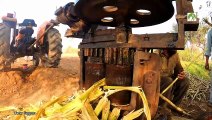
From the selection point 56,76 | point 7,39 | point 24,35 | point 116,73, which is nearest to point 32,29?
point 24,35

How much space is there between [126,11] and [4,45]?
541 cm

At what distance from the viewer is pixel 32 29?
28.3 feet

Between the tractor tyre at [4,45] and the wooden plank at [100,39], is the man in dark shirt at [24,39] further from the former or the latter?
the wooden plank at [100,39]

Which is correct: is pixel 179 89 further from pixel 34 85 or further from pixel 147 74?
pixel 34 85

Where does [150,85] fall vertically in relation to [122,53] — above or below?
below

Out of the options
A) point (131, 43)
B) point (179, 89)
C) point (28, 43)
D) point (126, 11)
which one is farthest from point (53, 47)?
point (131, 43)

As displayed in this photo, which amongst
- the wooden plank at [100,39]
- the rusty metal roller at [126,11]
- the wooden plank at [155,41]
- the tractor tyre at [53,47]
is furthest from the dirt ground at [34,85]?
the wooden plank at [155,41]

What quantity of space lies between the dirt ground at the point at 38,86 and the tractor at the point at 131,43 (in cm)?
303

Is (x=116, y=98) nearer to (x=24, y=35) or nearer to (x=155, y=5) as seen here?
(x=155, y=5)

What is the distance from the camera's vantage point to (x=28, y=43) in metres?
8.42

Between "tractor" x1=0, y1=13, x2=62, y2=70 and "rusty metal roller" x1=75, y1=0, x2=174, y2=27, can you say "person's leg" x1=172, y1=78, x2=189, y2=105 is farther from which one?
"tractor" x1=0, y1=13, x2=62, y2=70

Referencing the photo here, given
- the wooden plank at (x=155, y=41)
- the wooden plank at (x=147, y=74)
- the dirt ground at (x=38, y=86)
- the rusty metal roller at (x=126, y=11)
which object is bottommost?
the dirt ground at (x=38, y=86)

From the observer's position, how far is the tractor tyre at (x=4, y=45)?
767 cm

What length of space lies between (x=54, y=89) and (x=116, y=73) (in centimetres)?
373
